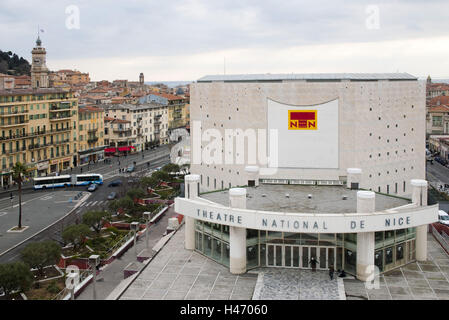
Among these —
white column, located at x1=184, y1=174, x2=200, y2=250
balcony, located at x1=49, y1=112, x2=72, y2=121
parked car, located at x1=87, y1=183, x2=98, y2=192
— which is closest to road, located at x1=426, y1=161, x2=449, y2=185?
parked car, located at x1=87, y1=183, x2=98, y2=192

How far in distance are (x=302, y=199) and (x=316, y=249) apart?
548cm

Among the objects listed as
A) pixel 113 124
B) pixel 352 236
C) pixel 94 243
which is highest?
pixel 113 124

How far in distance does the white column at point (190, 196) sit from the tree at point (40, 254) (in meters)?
9.74

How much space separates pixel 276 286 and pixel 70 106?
76.1m

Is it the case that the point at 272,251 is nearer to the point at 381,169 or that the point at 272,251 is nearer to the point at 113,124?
the point at 381,169

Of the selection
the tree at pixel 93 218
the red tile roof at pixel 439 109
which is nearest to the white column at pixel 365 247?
the tree at pixel 93 218

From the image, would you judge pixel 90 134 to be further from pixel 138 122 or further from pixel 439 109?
pixel 439 109

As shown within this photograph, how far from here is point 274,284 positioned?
3362 cm

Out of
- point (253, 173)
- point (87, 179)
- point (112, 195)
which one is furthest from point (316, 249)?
point (87, 179)

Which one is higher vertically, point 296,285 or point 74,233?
point 74,233

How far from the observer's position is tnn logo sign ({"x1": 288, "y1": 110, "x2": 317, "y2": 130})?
50.2 meters

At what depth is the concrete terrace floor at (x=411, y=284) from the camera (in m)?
32.2
